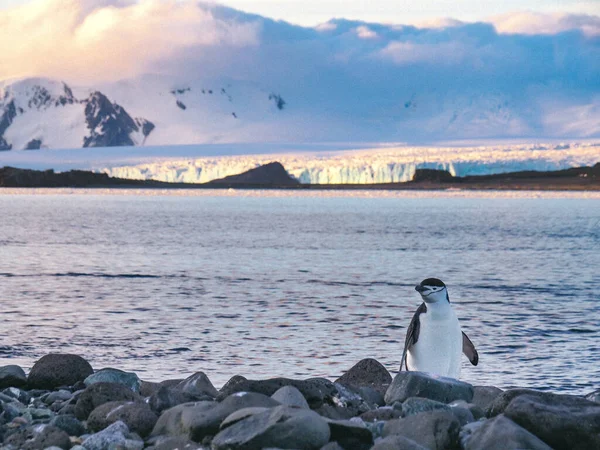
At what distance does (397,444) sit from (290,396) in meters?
1.68

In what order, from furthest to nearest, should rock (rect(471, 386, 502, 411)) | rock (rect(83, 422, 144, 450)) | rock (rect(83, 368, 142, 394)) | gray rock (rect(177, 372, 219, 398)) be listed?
rock (rect(83, 368, 142, 394)) < gray rock (rect(177, 372, 219, 398)) < rock (rect(471, 386, 502, 411)) < rock (rect(83, 422, 144, 450))

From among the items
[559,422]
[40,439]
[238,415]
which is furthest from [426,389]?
[40,439]

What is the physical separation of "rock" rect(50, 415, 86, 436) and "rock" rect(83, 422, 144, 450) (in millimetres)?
415

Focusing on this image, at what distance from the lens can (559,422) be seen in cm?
741

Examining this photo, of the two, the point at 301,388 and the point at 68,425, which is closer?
the point at 68,425

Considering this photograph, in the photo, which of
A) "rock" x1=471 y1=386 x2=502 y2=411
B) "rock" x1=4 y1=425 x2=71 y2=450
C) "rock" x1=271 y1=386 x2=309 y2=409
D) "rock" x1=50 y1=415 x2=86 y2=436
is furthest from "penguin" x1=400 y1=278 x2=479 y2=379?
"rock" x1=4 y1=425 x2=71 y2=450

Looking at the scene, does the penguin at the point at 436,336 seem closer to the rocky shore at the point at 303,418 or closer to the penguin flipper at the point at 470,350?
the penguin flipper at the point at 470,350

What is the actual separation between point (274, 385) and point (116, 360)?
582 cm

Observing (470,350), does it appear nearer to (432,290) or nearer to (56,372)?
(432,290)

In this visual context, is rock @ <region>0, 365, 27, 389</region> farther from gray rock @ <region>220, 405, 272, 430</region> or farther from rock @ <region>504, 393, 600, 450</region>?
rock @ <region>504, 393, 600, 450</region>

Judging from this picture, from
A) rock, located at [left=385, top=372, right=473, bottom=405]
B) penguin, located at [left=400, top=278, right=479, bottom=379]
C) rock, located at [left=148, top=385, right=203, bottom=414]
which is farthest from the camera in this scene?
penguin, located at [left=400, top=278, right=479, bottom=379]

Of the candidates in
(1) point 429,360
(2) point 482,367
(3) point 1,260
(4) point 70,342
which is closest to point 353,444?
(1) point 429,360

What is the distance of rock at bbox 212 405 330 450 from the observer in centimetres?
699

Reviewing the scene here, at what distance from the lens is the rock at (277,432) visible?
22.9 feet
